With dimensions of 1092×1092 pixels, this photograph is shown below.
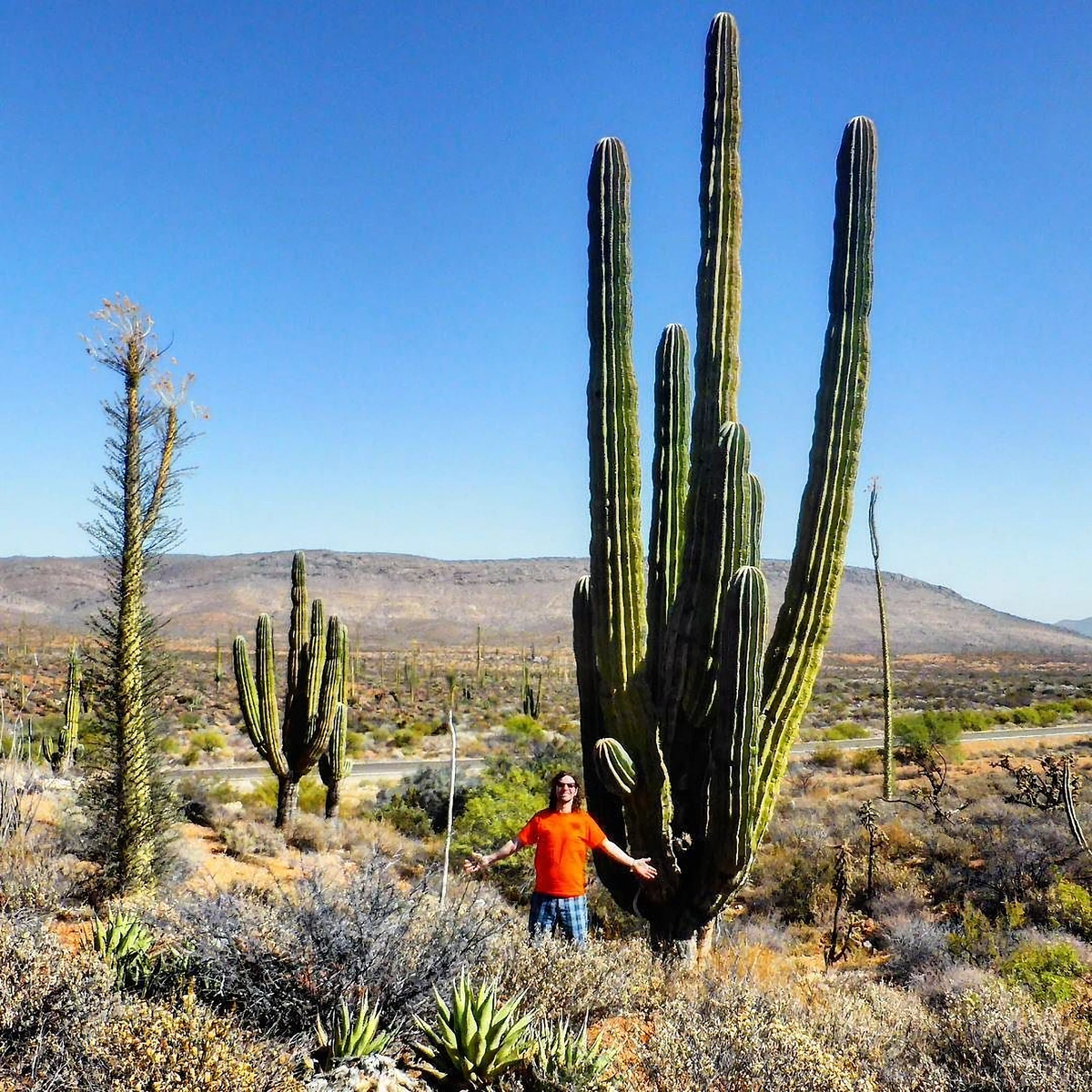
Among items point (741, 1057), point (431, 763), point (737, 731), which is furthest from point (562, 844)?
point (431, 763)

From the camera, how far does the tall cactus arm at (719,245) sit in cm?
688

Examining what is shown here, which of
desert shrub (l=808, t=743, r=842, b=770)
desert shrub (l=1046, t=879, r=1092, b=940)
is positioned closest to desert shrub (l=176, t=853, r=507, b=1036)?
desert shrub (l=1046, t=879, r=1092, b=940)

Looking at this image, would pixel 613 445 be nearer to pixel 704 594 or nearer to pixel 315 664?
pixel 704 594

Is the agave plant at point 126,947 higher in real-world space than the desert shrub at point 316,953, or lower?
lower

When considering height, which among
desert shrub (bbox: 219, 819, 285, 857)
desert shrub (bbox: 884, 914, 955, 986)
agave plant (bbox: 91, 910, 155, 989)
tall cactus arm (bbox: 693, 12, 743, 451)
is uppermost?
tall cactus arm (bbox: 693, 12, 743, 451)

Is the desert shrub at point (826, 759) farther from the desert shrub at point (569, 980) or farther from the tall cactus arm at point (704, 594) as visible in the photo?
the desert shrub at point (569, 980)

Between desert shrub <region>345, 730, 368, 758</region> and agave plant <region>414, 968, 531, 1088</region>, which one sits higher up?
agave plant <region>414, 968, 531, 1088</region>

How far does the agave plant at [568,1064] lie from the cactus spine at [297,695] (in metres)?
10.3

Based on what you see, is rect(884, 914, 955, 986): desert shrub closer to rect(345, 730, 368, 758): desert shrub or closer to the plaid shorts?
the plaid shorts

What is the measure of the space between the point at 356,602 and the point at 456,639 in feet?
61.2

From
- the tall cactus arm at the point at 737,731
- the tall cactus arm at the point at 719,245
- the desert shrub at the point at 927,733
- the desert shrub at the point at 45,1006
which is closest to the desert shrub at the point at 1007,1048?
the tall cactus arm at the point at 737,731

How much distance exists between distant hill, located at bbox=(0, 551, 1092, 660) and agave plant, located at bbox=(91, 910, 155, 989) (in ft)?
285

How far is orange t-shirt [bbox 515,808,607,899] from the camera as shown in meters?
5.64

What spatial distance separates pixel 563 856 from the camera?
564 cm
